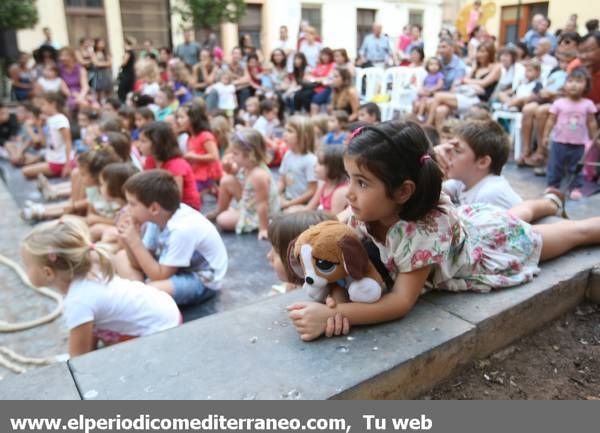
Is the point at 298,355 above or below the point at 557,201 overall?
below

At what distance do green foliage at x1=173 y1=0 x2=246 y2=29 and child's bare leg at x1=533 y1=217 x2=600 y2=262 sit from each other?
571 inches

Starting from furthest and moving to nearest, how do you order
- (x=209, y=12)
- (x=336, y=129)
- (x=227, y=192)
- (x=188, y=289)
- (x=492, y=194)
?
(x=209, y=12), (x=336, y=129), (x=227, y=192), (x=188, y=289), (x=492, y=194)

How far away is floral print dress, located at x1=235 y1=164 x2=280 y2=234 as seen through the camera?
4602 mm

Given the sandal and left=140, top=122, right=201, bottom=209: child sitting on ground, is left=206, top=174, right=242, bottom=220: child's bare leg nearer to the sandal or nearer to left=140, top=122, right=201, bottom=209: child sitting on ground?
left=140, top=122, right=201, bottom=209: child sitting on ground

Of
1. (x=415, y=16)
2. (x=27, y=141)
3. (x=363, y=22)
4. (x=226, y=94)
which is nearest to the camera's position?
(x=27, y=141)

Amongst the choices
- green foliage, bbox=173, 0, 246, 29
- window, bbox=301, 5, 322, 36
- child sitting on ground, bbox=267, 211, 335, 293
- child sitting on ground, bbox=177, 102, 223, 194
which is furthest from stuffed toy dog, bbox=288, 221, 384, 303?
window, bbox=301, 5, 322, 36

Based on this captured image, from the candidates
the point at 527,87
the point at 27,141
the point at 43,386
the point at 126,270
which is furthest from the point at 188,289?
the point at 27,141

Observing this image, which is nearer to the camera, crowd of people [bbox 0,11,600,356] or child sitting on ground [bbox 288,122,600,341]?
child sitting on ground [bbox 288,122,600,341]

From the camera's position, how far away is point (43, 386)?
5.04 ft

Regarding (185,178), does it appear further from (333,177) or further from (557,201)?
(557,201)

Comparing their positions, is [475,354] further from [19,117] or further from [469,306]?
[19,117]

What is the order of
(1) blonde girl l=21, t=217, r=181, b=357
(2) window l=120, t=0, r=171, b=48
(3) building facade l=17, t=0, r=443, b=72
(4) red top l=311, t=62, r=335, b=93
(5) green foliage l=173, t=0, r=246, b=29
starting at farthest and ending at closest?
(2) window l=120, t=0, r=171, b=48
(3) building facade l=17, t=0, r=443, b=72
(5) green foliage l=173, t=0, r=246, b=29
(4) red top l=311, t=62, r=335, b=93
(1) blonde girl l=21, t=217, r=181, b=357

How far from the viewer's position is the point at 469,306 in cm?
192

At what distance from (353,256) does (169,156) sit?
11.1 ft
